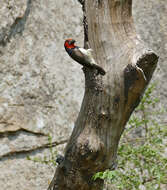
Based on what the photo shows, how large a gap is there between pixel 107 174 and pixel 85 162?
163 mm

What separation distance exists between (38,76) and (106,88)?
77.7 inches

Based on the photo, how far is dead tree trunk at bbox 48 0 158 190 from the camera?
71.8 inches

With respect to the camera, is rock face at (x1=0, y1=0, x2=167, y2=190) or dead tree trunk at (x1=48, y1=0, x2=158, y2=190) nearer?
dead tree trunk at (x1=48, y1=0, x2=158, y2=190)

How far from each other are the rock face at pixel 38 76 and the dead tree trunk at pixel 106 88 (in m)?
1.60

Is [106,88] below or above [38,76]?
below

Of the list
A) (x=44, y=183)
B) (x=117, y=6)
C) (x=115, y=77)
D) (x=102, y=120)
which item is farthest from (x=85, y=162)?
(x=44, y=183)

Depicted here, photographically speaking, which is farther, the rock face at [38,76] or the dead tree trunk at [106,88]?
the rock face at [38,76]

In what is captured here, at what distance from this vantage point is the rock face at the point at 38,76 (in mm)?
3473

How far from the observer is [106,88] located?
72.3 inches

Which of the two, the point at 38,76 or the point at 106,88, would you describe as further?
the point at 38,76

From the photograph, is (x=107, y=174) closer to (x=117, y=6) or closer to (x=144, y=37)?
(x=117, y=6)

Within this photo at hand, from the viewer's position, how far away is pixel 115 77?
71.9 inches

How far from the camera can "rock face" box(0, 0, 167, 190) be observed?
11.4 feet

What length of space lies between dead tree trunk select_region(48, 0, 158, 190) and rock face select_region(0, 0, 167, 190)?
1.60 metres
